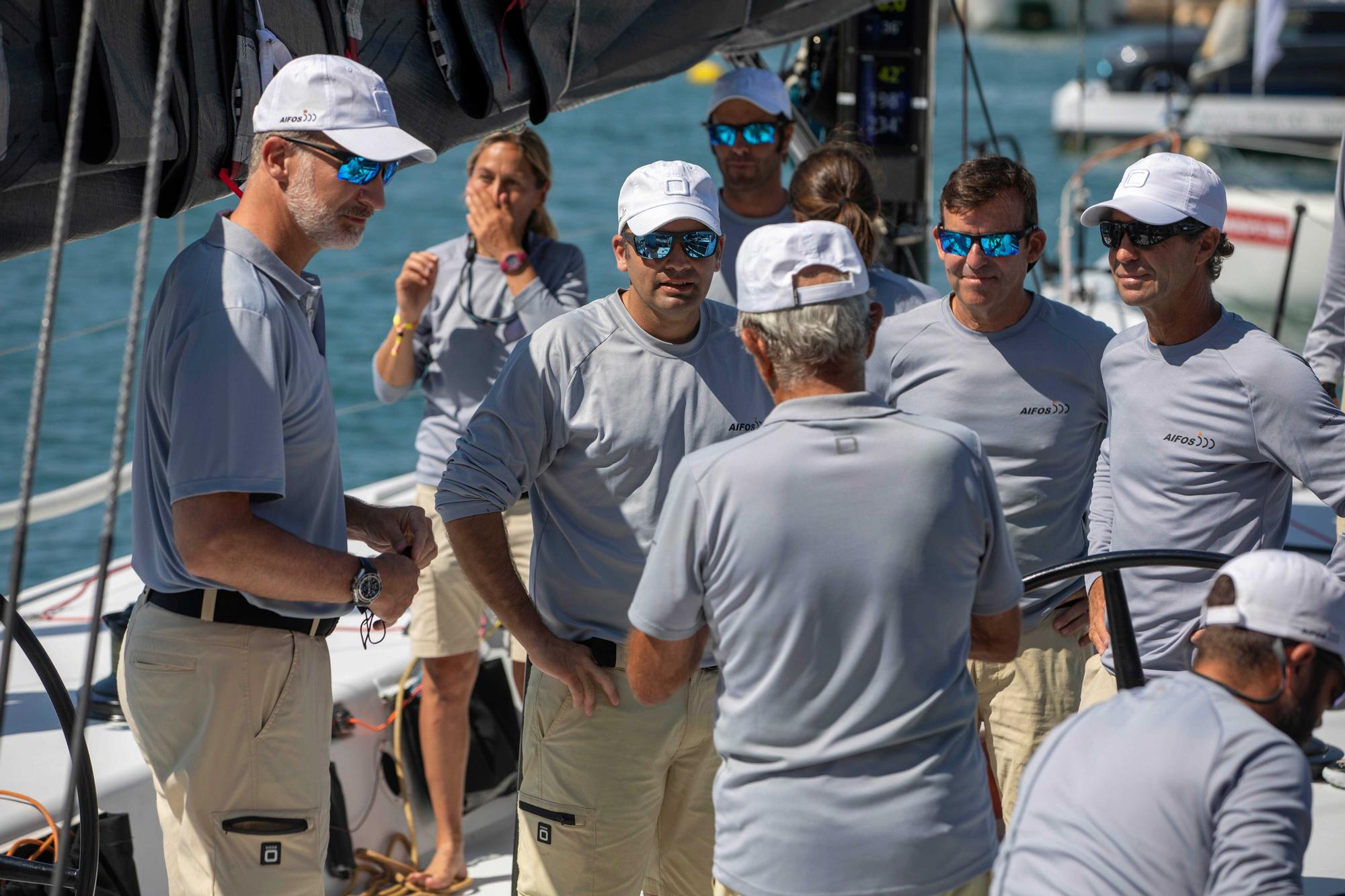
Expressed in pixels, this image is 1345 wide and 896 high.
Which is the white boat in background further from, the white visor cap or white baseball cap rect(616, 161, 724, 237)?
the white visor cap

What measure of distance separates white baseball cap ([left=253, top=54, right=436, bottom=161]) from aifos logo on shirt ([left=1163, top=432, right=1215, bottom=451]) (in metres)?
Result: 1.38

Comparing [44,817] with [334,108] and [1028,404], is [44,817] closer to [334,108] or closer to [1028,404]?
[334,108]

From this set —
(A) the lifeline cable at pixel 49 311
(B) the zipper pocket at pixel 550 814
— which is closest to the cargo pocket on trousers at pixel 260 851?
(B) the zipper pocket at pixel 550 814

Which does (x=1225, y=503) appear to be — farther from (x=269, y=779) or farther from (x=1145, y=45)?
(x=1145, y=45)

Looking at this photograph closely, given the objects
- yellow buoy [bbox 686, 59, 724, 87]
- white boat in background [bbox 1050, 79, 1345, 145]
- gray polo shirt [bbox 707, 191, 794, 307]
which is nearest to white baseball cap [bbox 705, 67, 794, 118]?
gray polo shirt [bbox 707, 191, 794, 307]

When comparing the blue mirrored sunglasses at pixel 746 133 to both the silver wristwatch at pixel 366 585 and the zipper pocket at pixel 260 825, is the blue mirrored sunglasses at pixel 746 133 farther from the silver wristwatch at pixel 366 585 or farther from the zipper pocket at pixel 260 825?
the zipper pocket at pixel 260 825

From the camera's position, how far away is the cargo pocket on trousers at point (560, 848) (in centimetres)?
254

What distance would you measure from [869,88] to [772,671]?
3.65 meters

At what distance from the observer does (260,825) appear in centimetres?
229

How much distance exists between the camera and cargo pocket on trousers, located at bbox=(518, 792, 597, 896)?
2.54 meters

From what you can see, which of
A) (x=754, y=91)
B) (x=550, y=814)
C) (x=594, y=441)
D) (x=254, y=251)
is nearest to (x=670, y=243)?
(x=594, y=441)

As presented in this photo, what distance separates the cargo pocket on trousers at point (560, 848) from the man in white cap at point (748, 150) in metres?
1.79

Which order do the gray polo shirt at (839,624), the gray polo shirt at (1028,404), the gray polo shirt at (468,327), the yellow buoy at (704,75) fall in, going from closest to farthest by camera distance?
the gray polo shirt at (839,624), the gray polo shirt at (1028,404), the gray polo shirt at (468,327), the yellow buoy at (704,75)

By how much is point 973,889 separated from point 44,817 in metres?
1.98
